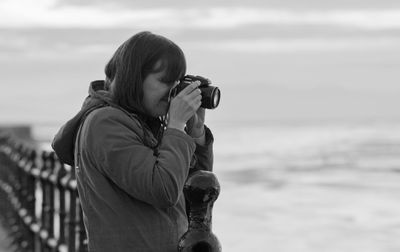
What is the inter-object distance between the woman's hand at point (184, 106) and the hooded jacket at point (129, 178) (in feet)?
0.09

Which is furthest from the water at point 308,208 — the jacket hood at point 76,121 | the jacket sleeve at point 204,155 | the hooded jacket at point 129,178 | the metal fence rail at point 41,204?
the hooded jacket at point 129,178

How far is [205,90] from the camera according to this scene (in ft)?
9.43

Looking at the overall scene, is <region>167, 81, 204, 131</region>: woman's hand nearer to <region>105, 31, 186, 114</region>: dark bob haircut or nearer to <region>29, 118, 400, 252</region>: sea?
<region>105, 31, 186, 114</region>: dark bob haircut

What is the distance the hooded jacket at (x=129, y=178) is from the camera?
2.79m

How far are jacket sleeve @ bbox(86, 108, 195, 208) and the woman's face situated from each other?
69 mm

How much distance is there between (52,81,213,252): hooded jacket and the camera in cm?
279

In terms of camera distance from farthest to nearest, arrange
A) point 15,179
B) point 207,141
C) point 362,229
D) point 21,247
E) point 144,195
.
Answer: point 362,229 < point 15,179 < point 21,247 < point 207,141 < point 144,195

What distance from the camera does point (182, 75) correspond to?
9.46 ft

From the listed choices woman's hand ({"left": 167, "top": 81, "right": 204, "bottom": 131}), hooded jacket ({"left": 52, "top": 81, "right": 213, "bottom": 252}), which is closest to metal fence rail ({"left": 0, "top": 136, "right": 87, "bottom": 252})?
hooded jacket ({"left": 52, "top": 81, "right": 213, "bottom": 252})

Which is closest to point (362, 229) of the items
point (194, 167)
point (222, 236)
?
point (222, 236)

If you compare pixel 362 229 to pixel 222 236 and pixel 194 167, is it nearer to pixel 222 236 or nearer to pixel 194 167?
pixel 222 236

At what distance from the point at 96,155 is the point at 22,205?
6.92 m

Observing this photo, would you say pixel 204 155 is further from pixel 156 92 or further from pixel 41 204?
pixel 41 204

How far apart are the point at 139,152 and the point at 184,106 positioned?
0.17 meters
